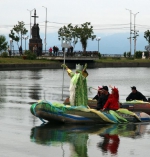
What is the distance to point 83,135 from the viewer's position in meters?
18.1

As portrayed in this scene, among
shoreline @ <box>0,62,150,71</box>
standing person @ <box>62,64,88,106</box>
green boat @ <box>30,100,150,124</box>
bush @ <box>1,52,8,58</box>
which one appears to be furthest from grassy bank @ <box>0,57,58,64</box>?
green boat @ <box>30,100,150,124</box>

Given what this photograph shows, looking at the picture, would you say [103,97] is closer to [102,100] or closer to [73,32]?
[102,100]

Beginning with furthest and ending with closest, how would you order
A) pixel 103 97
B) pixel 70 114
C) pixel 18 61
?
pixel 18 61, pixel 103 97, pixel 70 114

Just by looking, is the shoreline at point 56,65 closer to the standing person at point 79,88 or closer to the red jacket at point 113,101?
the standing person at point 79,88

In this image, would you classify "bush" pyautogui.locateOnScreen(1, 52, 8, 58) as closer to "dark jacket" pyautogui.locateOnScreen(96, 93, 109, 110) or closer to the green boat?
"dark jacket" pyautogui.locateOnScreen(96, 93, 109, 110)

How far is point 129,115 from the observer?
21000 mm

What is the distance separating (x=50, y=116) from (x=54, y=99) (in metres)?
11.1

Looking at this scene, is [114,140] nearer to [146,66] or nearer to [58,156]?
[58,156]

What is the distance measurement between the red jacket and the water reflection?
28.2 inches

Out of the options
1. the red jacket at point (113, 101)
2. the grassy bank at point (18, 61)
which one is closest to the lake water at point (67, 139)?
the red jacket at point (113, 101)

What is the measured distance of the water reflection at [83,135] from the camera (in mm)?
15872

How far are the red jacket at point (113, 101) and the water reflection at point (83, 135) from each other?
72 cm

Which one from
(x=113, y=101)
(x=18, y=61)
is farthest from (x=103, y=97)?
(x=18, y=61)

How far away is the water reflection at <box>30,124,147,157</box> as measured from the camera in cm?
1587
